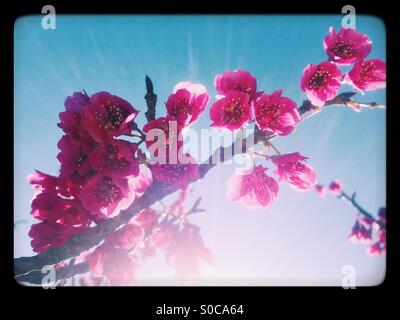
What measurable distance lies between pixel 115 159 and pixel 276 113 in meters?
0.38

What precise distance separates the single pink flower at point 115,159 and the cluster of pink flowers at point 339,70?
0.43m

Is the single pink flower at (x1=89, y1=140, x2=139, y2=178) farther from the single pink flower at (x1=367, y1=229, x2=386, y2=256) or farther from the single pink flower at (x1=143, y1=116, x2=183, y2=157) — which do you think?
the single pink flower at (x1=367, y1=229, x2=386, y2=256)

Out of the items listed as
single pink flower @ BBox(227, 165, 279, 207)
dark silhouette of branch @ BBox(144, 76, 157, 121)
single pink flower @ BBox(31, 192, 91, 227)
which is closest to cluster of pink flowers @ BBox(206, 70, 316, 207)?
single pink flower @ BBox(227, 165, 279, 207)

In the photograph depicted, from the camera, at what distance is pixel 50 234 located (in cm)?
82

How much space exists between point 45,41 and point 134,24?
0.22 m

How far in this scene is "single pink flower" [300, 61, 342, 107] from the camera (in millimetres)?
834

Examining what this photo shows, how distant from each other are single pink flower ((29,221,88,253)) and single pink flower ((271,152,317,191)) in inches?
18.7

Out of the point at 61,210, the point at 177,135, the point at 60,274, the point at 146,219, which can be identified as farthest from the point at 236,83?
the point at 60,274

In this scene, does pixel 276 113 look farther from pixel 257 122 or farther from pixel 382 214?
pixel 382 214

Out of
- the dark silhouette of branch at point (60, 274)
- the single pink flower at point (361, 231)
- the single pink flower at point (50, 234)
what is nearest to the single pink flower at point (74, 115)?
the single pink flower at point (50, 234)

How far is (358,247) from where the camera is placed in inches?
34.5
